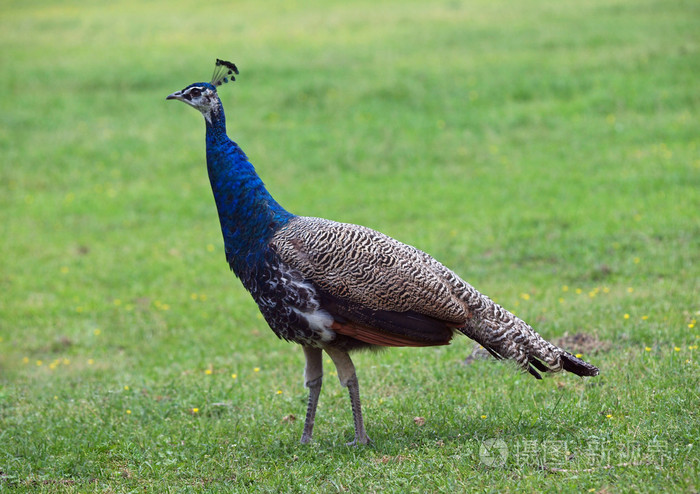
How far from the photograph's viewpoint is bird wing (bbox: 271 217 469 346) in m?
5.47

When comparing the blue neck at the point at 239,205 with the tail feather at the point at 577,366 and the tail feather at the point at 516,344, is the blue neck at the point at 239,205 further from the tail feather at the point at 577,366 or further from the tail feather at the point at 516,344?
the tail feather at the point at 577,366

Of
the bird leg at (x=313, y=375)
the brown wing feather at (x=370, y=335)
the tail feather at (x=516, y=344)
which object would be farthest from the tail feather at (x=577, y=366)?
the bird leg at (x=313, y=375)

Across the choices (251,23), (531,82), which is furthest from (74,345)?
(251,23)

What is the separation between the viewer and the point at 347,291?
5.46 metres

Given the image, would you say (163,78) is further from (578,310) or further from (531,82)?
(578,310)

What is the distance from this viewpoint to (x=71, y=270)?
469 inches

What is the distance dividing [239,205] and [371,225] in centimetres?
680

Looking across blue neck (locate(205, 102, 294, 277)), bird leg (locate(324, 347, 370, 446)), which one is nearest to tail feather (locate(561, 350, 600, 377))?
bird leg (locate(324, 347, 370, 446))

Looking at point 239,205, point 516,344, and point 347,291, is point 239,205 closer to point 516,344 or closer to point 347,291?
point 347,291

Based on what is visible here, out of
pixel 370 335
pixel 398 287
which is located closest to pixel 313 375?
pixel 370 335

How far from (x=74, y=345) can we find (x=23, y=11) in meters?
27.2

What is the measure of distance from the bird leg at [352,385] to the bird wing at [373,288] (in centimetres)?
32

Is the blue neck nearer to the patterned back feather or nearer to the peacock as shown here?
the peacock

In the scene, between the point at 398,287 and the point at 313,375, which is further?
the point at 313,375
